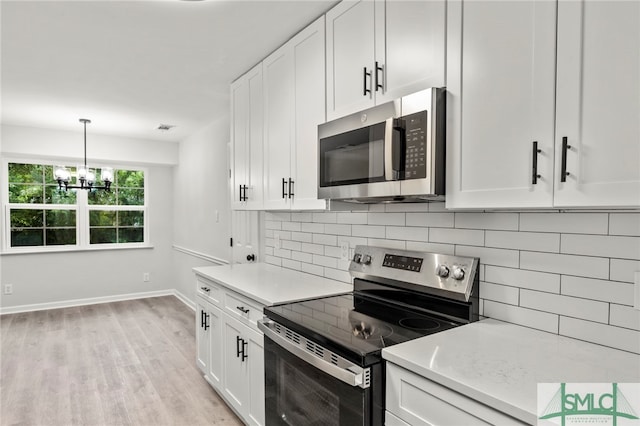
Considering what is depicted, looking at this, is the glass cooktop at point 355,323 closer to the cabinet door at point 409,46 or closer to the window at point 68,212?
the cabinet door at point 409,46

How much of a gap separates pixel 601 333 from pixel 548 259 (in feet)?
0.92

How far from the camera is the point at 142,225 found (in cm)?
591

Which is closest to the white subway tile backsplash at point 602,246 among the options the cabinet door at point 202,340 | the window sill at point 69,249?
the cabinet door at point 202,340

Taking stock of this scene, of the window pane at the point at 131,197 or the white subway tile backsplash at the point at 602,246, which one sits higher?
the window pane at the point at 131,197

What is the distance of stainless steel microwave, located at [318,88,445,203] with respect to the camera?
138 centimetres

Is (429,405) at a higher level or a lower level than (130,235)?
lower

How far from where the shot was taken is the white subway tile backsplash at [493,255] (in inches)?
58.2

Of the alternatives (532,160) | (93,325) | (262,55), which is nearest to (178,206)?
(93,325)

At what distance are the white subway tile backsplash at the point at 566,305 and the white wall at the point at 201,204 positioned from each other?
3.17m

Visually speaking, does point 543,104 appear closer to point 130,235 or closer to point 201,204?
point 201,204

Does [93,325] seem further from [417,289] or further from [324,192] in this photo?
[417,289]

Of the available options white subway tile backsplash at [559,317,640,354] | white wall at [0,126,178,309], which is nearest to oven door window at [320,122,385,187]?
white subway tile backsplash at [559,317,640,354]

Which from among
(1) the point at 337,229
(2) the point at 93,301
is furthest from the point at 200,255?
(1) the point at 337,229

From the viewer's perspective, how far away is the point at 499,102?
47.8 inches
